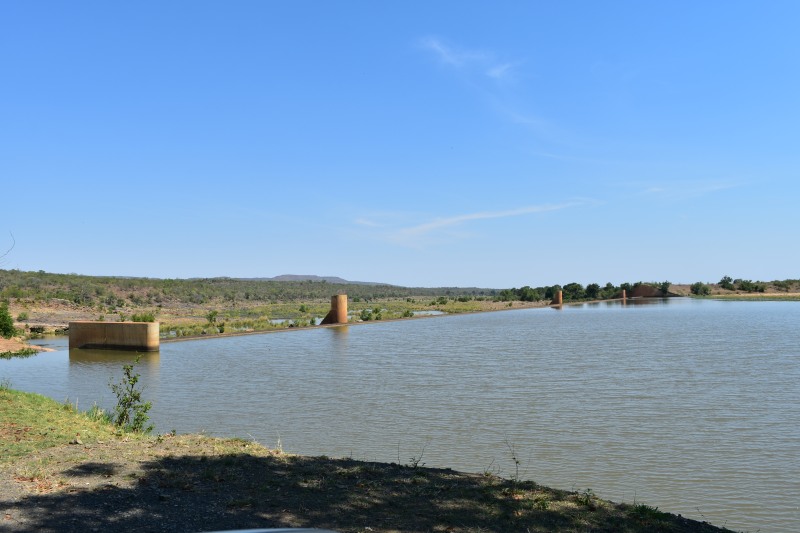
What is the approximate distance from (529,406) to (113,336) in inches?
766

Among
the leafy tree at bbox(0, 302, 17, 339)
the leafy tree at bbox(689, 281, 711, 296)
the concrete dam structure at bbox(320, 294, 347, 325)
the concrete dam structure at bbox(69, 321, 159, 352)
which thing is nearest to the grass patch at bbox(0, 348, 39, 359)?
the concrete dam structure at bbox(69, 321, 159, 352)

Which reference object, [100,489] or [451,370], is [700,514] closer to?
[100,489]

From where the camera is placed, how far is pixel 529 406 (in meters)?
13.4

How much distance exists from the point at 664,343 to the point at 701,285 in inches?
3803

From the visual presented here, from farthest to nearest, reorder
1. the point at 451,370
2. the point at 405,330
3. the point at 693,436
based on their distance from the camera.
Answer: the point at 405,330, the point at 451,370, the point at 693,436

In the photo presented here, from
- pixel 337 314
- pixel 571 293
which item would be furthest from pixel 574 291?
pixel 337 314

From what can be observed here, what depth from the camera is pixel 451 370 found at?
65.1 ft

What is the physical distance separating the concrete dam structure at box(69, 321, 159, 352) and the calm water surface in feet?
2.34

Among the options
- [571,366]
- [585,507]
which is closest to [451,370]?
[571,366]

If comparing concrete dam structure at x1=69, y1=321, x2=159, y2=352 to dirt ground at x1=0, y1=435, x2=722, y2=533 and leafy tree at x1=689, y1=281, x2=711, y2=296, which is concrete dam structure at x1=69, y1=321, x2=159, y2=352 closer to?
dirt ground at x1=0, y1=435, x2=722, y2=533

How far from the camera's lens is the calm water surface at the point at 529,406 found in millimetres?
8312

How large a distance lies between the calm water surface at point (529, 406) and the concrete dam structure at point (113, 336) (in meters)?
0.71

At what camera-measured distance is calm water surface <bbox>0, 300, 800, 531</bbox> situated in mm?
8312

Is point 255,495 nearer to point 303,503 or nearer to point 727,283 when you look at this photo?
point 303,503
